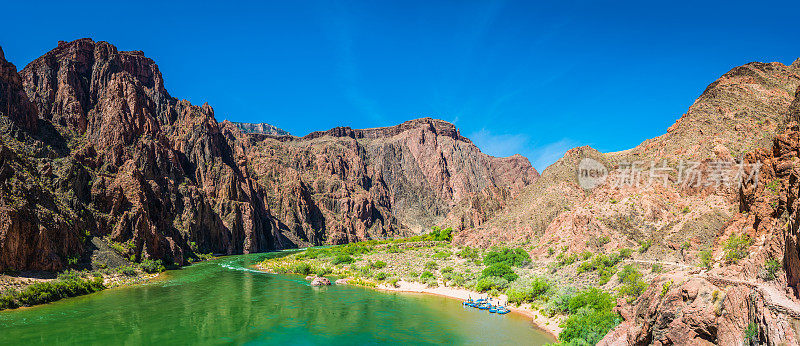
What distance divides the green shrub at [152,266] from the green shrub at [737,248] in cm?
6999

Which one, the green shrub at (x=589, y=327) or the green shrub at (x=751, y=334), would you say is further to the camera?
the green shrub at (x=589, y=327)

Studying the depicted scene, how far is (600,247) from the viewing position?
45.8 m

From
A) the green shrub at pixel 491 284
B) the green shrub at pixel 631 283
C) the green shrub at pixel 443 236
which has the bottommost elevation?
the green shrub at pixel 491 284

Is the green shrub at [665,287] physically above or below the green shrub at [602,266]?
above

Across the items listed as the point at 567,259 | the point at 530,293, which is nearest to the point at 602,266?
the point at 567,259

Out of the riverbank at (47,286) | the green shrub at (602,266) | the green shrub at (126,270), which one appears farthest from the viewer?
the green shrub at (126,270)

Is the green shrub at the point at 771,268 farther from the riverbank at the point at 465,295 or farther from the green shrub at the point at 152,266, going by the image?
the green shrub at the point at 152,266

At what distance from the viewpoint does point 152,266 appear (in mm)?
63875

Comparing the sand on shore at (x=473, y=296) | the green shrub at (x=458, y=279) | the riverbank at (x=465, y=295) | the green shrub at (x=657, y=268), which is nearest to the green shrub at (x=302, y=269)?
the riverbank at (x=465, y=295)

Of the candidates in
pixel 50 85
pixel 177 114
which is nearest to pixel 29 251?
pixel 50 85

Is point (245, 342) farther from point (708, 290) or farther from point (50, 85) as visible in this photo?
point (50, 85)

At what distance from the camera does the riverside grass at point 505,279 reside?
2643cm

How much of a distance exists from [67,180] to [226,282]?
2918 cm

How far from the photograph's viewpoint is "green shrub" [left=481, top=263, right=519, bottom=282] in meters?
45.5
